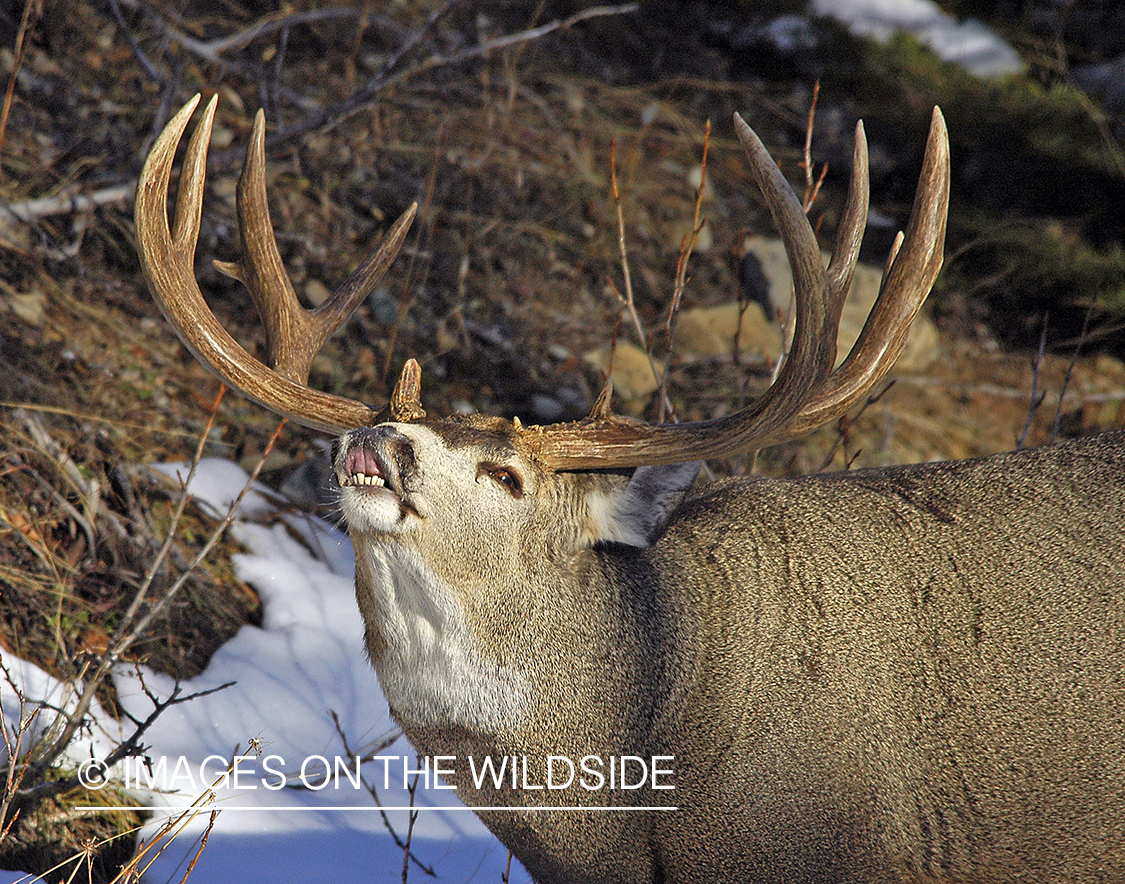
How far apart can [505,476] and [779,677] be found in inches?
34.6

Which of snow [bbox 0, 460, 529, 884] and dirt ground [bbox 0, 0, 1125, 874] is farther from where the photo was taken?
dirt ground [bbox 0, 0, 1125, 874]

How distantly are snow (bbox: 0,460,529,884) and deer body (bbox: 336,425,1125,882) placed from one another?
614 mm

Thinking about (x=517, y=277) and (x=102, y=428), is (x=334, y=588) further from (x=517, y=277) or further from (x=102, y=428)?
(x=517, y=277)

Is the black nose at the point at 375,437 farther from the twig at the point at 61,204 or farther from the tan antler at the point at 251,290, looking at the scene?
the twig at the point at 61,204

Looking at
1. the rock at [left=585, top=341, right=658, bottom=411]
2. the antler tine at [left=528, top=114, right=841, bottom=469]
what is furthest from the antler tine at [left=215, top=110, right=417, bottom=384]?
the rock at [left=585, top=341, right=658, bottom=411]

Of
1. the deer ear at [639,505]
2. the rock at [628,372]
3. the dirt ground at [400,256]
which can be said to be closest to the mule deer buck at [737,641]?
the deer ear at [639,505]

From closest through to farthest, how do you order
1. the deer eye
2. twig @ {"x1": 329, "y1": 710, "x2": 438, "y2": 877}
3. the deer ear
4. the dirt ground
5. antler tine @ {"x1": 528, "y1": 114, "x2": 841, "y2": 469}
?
antler tine @ {"x1": 528, "y1": 114, "x2": 841, "y2": 469}, the deer eye, the deer ear, twig @ {"x1": 329, "y1": 710, "x2": 438, "y2": 877}, the dirt ground

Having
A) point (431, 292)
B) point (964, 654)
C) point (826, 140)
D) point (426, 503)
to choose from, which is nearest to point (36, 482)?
point (426, 503)

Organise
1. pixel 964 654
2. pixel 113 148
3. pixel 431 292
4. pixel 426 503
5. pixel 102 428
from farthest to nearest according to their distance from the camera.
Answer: pixel 431 292, pixel 113 148, pixel 102 428, pixel 964 654, pixel 426 503

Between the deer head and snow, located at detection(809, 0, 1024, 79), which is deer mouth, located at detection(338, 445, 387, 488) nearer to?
the deer head

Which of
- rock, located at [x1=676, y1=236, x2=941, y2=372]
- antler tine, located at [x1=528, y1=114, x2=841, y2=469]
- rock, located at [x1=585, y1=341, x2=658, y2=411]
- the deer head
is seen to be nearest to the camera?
antler tine, located at [x1=528, y1=114, x2=841, y2=469]

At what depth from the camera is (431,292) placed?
658 cm

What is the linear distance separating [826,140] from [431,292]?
377 centimetres

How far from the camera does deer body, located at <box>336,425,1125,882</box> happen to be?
269 cm
